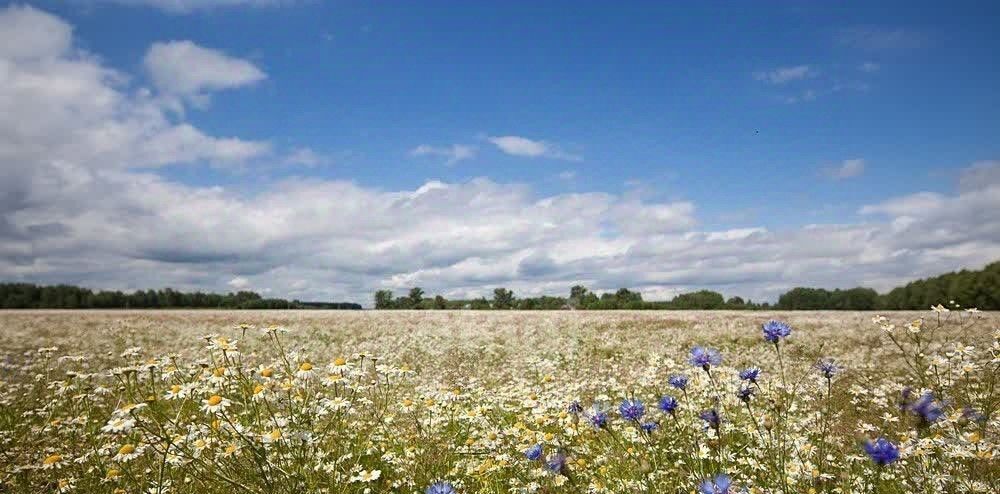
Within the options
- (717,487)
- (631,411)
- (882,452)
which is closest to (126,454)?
(631,411)

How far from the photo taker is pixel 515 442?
606cm

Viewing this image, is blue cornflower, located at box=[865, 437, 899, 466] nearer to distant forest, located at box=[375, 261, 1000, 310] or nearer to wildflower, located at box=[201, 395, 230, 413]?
wildflower, located at box=[201, 395, 230, 413]

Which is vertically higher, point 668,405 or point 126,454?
→ point 668,405

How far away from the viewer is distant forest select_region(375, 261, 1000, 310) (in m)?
68.3

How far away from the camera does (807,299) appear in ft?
257

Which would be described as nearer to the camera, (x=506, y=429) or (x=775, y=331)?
(x=775, y=331)

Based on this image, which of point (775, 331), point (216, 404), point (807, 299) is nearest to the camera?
point (775, 331)

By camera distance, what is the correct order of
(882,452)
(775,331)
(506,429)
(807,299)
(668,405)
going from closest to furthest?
(882,452), (668,405), (775,331), (506,429), (807,299)

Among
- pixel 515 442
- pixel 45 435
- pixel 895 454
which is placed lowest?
pixel 45 435

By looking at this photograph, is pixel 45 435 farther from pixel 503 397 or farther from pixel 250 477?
pixel 503 397

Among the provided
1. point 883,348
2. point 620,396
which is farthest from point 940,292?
point 620,396

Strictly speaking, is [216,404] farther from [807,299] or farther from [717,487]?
[807,299]

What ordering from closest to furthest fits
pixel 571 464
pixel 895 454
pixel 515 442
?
pixel 895 454, pixel 571 464, pixel 515 442

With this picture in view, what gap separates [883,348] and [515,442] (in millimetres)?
15446
